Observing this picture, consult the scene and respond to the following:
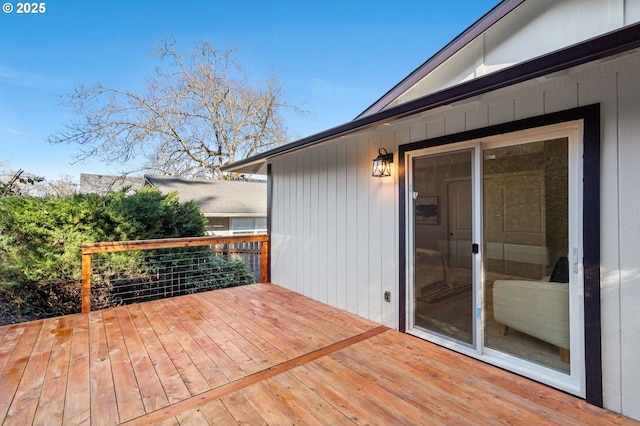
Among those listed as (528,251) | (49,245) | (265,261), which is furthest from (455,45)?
(49,245)

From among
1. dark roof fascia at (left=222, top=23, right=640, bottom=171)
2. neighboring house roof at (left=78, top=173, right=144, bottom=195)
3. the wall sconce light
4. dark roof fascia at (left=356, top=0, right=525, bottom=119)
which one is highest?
dark roof fascia at (left=356, top=0, right=525, bottom=119)

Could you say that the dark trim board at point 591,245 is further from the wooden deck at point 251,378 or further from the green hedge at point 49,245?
the green hedge at point 49,245

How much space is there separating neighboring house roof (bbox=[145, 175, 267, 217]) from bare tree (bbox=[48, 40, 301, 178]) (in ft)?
9.39

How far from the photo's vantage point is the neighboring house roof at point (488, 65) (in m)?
1.43

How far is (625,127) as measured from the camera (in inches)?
72.7

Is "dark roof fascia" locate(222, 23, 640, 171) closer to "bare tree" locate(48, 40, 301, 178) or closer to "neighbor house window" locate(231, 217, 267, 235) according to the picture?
"neighbor house window" locate(231, 217, 267, 235)

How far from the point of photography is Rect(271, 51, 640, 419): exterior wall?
184 cm

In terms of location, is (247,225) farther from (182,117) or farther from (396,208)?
(396,208)

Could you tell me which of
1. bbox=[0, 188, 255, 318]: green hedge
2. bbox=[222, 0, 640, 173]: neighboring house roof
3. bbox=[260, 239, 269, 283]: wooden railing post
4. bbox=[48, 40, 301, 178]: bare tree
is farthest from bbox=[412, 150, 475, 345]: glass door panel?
bbox=[48, 40, 301, 178]: bare tree

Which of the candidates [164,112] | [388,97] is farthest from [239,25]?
[388,97]

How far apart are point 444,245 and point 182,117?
13.4 m

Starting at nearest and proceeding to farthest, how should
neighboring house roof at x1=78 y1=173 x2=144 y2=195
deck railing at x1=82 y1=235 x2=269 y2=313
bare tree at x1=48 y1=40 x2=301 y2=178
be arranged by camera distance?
deck railing at x1=82 y1=235 x2=269 y2=313, bare tree at x1=48 y1=40 x2=301 y2=178, neighboring house roof at x1=78 y1=173 x2=144 y2=195

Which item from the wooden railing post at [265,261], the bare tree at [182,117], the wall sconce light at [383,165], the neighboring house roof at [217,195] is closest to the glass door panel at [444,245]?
the wall sconce light at [383,165]

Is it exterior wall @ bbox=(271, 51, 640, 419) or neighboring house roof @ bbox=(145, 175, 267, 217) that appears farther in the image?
neighboring house roof @ bbox=(145, 175, 267, 217)
